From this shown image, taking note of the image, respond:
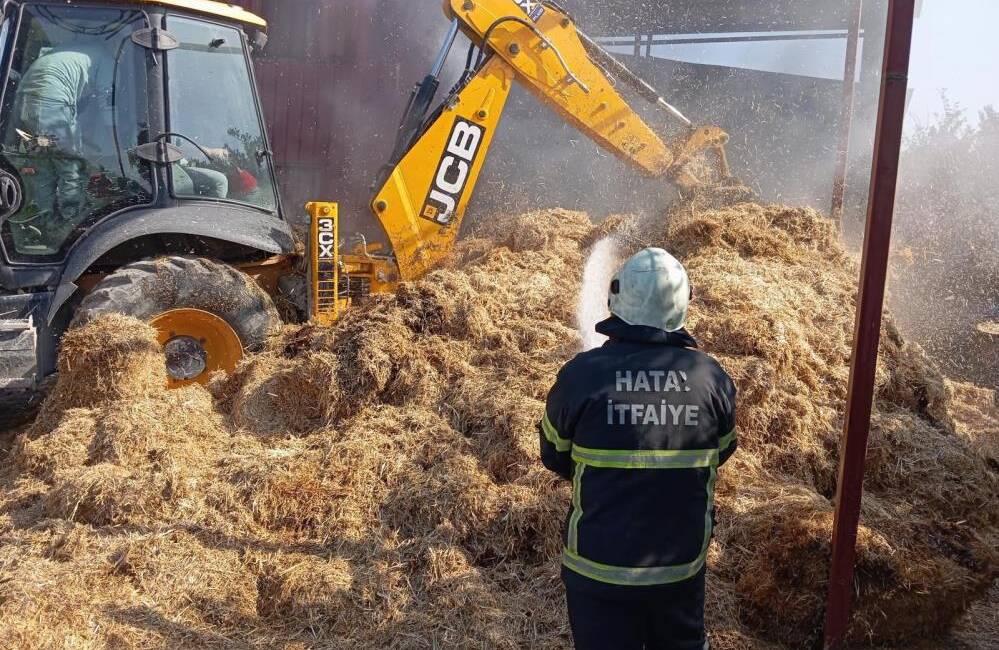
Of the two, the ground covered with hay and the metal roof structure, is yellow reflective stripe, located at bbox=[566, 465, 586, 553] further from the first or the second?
the metal roof structure

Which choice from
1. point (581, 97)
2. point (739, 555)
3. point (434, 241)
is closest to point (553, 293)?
point (434, 241)

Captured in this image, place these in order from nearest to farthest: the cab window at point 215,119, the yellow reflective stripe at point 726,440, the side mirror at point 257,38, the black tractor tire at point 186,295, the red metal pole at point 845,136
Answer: the yellow reflective stripe at point 726,440
the black tractor tire at point 186,295
the cab window at point 215,119
the side mirror at point 257,38
the red metal pole at point 845,136

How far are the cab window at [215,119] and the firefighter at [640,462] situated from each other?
4109mm

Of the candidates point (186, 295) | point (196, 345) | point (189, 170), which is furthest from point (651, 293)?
point (189, 170)

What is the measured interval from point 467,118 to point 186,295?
2.46 meters

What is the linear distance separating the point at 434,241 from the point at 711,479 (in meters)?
4.11

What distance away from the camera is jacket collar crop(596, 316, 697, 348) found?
7.59 ft

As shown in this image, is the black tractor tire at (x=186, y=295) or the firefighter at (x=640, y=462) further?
the black tractor tire at (x=186, y=295)

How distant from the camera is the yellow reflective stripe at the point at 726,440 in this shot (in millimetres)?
2465

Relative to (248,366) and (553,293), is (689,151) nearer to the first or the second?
(553,293)

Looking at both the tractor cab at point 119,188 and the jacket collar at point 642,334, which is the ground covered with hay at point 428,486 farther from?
the jacket collar at point 642,334

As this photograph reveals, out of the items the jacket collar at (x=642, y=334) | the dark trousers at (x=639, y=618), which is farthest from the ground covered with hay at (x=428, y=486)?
the jacket collar at (x=642, y=334)

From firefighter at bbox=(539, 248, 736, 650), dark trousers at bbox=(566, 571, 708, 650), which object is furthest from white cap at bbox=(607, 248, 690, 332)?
dark trousers at bbox=(566, 571, 708, 650)

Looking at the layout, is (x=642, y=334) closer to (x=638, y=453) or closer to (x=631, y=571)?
→ (x=638, y=453)
